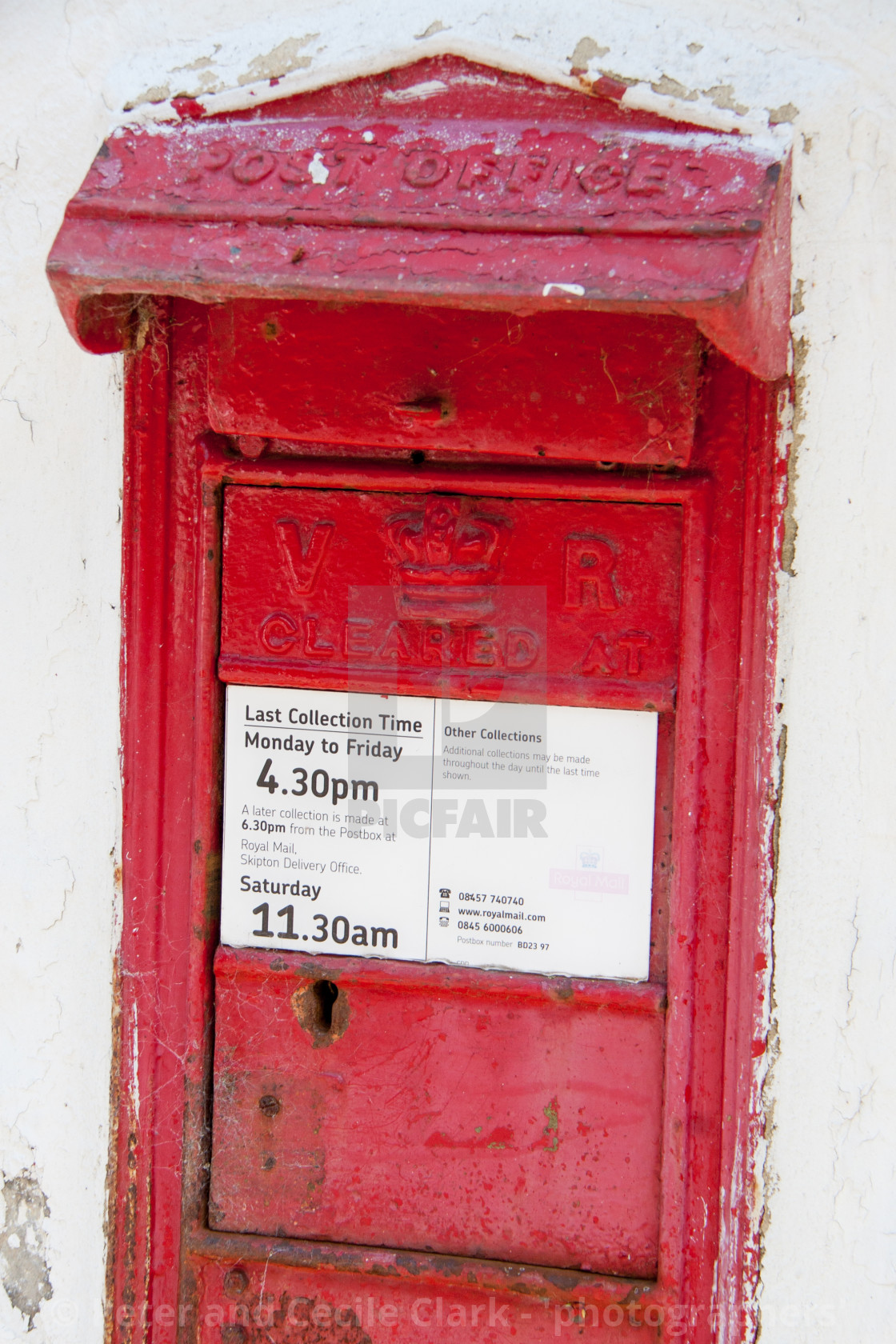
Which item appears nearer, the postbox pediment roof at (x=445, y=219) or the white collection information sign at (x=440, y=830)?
the postbox pediment roof at (x=445, y=219)

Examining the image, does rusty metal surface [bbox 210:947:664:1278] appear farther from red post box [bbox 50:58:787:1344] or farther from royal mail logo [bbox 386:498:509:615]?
royal mail logo [bbox 386:498:509:615]

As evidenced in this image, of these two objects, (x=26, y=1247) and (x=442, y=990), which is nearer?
(x=442, y=990)

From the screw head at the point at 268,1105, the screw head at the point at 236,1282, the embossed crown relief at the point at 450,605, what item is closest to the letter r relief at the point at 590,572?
the embossed crown relief at the point at 450,605

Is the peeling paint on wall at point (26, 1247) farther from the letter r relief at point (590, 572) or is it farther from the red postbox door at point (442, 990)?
the letter r relief at point (590, 572)

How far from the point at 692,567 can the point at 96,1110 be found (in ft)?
3.97

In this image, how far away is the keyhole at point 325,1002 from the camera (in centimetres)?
141

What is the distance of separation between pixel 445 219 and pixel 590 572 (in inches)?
19.5

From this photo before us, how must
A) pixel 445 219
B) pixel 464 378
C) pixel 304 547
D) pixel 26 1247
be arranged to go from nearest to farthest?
pixel 445 219, pixel 464 378, pixel 304 547, pixel 26 1247

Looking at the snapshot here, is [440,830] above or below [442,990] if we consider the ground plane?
above

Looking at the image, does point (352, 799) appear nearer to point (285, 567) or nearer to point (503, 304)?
point (285, 567)

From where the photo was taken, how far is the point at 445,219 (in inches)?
39.3

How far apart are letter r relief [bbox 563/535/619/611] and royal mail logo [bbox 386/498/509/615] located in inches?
3.7

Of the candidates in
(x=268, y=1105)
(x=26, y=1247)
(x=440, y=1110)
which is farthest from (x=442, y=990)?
(x=26, y=1247)

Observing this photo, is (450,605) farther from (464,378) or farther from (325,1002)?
(325,1002)
